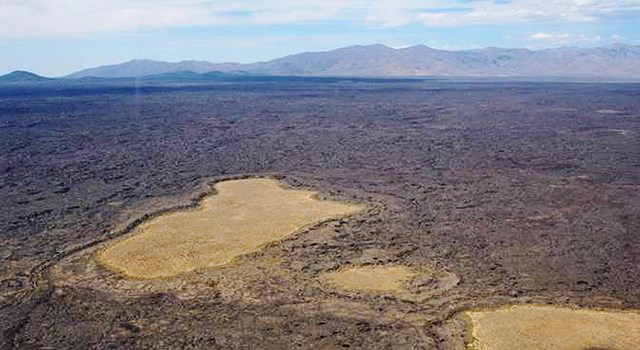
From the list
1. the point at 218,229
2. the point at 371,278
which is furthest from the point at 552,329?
the point at 218,229

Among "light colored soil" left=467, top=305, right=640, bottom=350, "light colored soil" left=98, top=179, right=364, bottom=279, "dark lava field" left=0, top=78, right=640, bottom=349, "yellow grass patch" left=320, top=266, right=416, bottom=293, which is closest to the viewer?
"light colored soil" left=467, top=305, right=640, bottom=350

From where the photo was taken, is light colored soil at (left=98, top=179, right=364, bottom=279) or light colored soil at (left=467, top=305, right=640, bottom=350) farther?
light colored soil at (left=98, top=179, right=364, bottom=279)

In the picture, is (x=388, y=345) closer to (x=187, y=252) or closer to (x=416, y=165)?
(x=187, y=252)

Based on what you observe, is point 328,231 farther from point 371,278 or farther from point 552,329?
point 552,329

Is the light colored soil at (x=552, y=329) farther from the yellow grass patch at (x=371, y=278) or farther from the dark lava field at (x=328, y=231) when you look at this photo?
the yellow grass patch at (x=371, y=278)

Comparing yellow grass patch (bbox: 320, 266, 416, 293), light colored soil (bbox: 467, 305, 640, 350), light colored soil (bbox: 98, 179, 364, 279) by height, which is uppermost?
light colored soil (bbox: 98, 179, 364, 279)

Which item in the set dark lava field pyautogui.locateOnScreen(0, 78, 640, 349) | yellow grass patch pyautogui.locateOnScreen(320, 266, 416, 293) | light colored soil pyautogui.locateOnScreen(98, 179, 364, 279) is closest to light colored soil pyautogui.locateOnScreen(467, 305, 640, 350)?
dark lava field pyautogui.locateOnScreen(0, 78, 640, 349)

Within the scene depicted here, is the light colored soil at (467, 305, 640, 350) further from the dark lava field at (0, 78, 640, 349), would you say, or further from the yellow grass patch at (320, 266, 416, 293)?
the yellow grass patch at (320, 266, 416, 293)

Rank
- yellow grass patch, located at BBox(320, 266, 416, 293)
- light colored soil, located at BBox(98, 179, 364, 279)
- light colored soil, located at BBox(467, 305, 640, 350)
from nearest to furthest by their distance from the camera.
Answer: light colored soil, located at BBox(467, 305, 640, 350), yellow grass patch, located at BBox(320, 266, 416, 293), light colored soil, located at BBox(98, 179, 364, 279)
